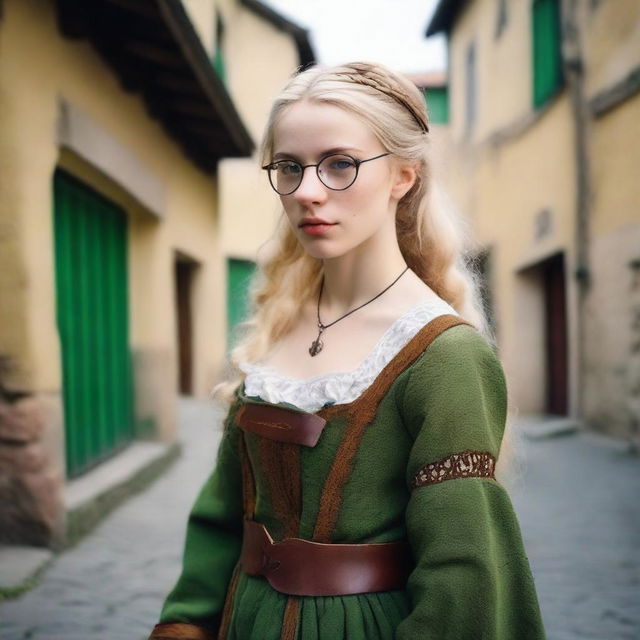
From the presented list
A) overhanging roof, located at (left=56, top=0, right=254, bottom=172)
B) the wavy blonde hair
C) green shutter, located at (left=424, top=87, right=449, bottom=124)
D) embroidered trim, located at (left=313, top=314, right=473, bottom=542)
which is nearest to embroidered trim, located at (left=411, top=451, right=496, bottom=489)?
embroidered trim, located at (left=313, top=314, right=473, bottom=542)

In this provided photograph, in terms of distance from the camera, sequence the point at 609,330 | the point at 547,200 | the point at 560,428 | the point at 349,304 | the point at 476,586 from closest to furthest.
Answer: the point at 476,586
the point at 349,304
the point at 609,330
the point at 560,428
the point at 547,200

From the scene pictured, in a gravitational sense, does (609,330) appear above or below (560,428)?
above

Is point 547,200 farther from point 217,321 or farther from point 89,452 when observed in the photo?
point 89,452

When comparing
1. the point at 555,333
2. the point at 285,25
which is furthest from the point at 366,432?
the point at 285,25

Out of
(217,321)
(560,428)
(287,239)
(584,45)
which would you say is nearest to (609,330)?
(560,428)

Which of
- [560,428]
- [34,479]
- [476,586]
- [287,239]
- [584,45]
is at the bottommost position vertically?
[560,428]

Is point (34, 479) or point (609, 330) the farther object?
point (609, 330)

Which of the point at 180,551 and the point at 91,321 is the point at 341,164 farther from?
the point at 91,321

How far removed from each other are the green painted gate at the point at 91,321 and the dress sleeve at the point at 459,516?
11.7ft

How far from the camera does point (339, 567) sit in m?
1.13

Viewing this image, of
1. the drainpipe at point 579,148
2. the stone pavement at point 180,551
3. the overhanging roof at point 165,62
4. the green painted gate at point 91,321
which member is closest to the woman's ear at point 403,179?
the stone pavement at point 180,551

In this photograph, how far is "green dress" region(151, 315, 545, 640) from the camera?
102 cm

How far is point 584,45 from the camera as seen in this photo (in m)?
7.65

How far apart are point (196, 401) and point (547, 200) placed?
4.86m
